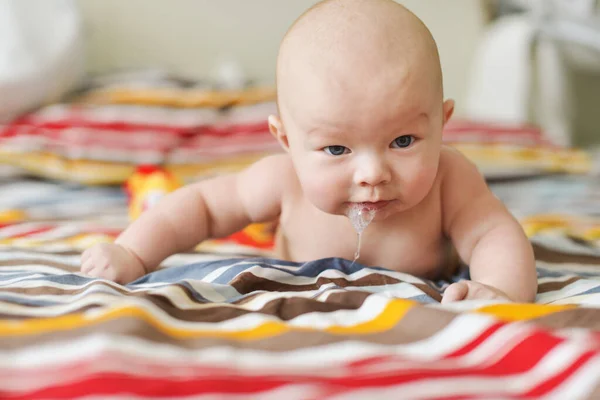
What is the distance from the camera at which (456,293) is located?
76 centimetres

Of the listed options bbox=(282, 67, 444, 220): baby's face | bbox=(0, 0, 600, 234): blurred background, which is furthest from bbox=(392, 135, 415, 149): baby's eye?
bbox=(0, 0, 600, 234): blurred background

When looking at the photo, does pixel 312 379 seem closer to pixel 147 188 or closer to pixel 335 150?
pixel 335 150

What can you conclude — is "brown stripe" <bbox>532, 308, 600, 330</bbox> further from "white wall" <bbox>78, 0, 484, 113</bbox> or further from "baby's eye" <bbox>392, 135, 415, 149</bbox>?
"white wall" <bbox>78, 0, 484, 113</bbox>

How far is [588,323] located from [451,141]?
120cm

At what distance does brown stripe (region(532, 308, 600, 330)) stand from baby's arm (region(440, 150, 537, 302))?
3.9 inches

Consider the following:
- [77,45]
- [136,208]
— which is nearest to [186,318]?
[136,208]

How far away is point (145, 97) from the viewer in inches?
72.5

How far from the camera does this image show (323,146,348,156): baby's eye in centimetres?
79

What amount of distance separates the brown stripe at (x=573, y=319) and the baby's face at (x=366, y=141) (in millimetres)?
207

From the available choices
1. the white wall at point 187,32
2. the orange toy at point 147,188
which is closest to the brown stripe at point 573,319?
the orange toy at point 147,188

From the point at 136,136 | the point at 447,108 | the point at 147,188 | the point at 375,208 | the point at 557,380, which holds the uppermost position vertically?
the point at 136,136

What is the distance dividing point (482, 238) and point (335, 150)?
0.82 feet

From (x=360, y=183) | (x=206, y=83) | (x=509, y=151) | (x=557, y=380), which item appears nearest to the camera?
(x=557, y=380)

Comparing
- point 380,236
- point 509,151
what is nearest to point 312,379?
point 380,236
